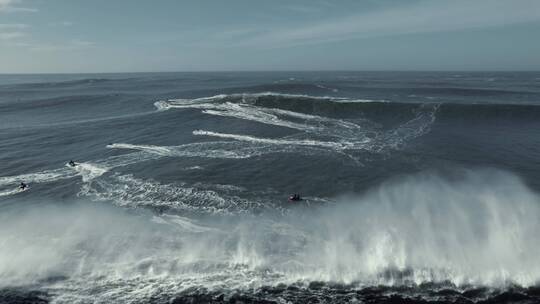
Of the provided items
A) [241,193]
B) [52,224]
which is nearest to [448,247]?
[241,193]

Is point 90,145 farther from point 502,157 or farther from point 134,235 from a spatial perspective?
point 502,157

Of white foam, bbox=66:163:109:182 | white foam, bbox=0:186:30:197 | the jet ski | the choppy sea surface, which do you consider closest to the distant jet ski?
the jet ski

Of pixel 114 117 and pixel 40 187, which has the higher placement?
pixel 114 117

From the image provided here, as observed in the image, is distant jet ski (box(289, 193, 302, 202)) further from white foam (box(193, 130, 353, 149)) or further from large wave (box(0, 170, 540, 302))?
white foam (box(193, 130, 353, 149))

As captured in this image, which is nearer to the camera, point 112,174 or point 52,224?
point 52,224

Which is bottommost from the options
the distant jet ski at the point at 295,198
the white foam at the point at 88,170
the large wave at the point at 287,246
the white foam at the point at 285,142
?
the large wave at the point at 287,246

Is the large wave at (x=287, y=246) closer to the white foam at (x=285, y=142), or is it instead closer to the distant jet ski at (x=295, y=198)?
the distant jet ski at (x=295, y=198)

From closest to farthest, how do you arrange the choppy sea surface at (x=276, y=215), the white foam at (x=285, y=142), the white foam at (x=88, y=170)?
the choppy sea surface at (x=276, y=215) < the white foam at (x=88, y=170) < the white foam at (x=285, y=142)

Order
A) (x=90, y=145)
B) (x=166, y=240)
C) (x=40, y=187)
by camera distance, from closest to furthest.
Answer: (x=166, y=240), (x=40, y=187), (x=90, y=145)

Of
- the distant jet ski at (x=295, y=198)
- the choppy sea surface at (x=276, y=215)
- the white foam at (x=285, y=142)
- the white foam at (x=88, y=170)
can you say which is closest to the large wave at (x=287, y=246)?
the choppy sea surface at (x=276, y=215)
